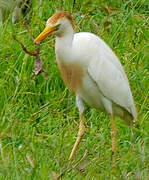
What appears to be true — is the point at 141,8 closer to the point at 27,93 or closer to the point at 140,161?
the point at 27,93

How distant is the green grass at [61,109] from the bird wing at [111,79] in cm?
21

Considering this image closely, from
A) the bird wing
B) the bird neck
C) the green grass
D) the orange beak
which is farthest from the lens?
the bird wing

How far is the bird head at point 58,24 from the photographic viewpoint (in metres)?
5.38

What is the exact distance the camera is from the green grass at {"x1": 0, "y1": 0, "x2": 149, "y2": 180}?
493 centimetres

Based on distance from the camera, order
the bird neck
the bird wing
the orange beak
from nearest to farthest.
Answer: the orange beak → the bird neck → the bird wing

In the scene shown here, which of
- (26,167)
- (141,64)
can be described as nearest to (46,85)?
(141,64)

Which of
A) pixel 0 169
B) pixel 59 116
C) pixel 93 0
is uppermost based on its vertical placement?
pixel 93 0

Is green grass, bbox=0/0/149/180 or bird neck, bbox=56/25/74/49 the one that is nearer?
green grass, bbox=0/0/149/180

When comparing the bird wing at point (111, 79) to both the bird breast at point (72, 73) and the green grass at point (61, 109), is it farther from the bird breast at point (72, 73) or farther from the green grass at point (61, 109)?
the green grass at point (61, 109)

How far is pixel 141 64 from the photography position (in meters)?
6.80

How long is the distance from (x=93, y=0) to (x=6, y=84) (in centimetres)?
113

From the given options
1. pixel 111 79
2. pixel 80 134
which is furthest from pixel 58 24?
pixel 80 134

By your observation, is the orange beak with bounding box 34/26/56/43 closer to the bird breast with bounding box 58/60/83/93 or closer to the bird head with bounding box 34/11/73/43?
the bird head with bounding box 34/11/73/43

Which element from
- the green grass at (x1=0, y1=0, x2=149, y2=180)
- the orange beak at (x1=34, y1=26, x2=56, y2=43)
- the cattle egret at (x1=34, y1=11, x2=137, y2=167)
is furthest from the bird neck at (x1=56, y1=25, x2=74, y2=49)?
the green grass at (x1=0, y1=0, x2=149, y2=180)
